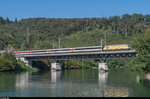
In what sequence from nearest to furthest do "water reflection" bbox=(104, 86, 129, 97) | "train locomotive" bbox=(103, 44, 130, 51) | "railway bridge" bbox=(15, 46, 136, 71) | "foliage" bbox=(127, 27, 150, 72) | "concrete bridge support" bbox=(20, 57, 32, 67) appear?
1. "water reflection" bbox=(104, 86, 129, 97)
2. "foliage" bbox=(127, 27, 150, 72)
3. "train locomotive" bbox=(103, 44, 130, 51)
4. "railway bridge" bbox=(15, 46, 136, 71)
5. "concrete bridge support" bbox=(20, 57, 32, 67)

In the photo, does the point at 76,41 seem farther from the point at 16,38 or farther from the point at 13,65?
the point at 13,65

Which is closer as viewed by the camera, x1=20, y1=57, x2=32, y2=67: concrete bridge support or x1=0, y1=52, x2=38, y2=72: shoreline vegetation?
x1=0, y1=52, x2=38, y2=72: shoreline vegetation

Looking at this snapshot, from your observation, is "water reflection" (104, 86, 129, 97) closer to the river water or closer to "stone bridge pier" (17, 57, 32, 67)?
the river water

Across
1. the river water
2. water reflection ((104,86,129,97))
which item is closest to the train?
the river water

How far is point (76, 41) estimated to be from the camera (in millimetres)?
191625

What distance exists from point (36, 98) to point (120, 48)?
73368 mm

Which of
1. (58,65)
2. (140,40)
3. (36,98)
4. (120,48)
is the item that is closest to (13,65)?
(58,65)

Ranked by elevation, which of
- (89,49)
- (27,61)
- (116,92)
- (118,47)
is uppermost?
(118,47)

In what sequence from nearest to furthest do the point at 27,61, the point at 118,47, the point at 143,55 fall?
the point at 143,55 < the point at 118,47 < the point at 27,61

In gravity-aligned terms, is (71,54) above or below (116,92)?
above

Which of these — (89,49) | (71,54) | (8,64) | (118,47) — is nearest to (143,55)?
(118,47)

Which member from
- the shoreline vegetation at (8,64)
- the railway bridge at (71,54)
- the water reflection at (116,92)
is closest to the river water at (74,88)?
the water reflection at (116,92)

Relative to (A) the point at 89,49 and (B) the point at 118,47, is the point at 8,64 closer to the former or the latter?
(A) the point at 89,49

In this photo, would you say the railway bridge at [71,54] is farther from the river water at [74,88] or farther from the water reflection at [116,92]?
the water reflection at [116,92]
